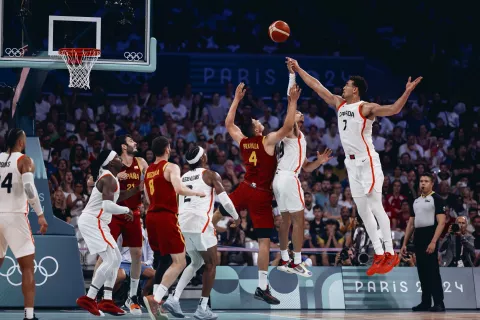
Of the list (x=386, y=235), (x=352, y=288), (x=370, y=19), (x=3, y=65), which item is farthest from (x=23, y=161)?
(x=370, y=19)

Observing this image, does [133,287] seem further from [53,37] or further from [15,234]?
[53,37]

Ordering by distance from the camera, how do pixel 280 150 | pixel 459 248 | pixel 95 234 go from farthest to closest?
1. pixel 459 248
2. pixel 280 150
3. pixel 95 234

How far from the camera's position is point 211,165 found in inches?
696

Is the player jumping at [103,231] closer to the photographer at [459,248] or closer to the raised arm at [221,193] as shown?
the raised arm at [221,193]

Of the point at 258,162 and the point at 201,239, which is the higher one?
the point at 258,162

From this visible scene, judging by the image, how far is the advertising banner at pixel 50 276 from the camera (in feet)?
43.2

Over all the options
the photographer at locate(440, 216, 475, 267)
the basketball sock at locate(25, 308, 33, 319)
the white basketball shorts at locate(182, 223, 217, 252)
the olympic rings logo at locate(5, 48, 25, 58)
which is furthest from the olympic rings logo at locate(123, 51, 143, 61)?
the photographer at locate(440, 216, 475, 267)

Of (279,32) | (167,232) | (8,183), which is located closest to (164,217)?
(167,232)

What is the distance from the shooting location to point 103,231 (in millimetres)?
11484

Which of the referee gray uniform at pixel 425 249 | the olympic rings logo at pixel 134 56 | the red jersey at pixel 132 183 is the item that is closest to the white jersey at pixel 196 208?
the red jersey at pixel 132 183

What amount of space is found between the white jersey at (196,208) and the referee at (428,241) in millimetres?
4707

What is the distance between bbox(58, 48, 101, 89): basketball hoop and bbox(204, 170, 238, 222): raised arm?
2.79 meters

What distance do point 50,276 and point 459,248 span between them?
776cm

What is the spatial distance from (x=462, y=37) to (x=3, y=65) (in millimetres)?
15414
